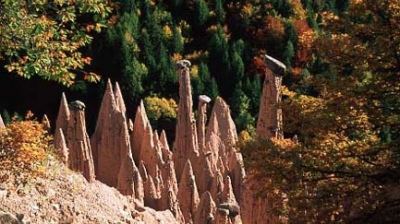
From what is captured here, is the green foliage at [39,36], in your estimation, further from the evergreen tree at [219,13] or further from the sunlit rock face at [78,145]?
the evergreen tree at [219,13]

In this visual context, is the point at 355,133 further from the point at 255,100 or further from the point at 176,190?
the point at 255,100

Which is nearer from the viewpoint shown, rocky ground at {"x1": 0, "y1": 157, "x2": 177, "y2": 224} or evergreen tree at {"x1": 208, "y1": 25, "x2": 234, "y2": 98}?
rocky ground at {"x1": 0, "y1": 157, "x2": 177, "y2": 224}

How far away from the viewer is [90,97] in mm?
35906

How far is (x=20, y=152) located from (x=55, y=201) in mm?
1120

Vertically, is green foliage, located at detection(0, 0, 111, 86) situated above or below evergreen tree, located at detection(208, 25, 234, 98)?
below

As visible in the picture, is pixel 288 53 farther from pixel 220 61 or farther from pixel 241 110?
pixel 241 110

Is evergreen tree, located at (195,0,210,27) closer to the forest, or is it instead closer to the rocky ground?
the rocky ground

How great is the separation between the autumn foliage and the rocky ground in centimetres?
22

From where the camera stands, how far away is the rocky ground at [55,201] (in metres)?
11.3

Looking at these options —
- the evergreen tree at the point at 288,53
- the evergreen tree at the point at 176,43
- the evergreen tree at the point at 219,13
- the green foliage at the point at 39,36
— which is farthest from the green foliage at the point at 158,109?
the green foliage at the point at 39,36

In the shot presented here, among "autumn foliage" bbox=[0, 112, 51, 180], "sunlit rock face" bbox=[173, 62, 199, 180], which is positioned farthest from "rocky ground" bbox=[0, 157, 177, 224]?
"sunlit rock face" bbox=[173, 62, 199, 180]

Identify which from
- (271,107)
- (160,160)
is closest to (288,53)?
(160,160)

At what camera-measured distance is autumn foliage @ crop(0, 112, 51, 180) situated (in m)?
11.6

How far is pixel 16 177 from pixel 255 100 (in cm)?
2456
